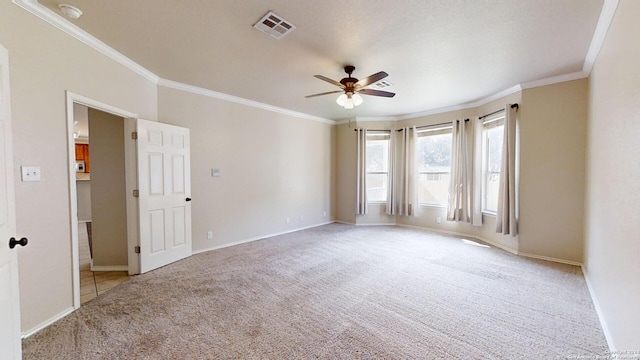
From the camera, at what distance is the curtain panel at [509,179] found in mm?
4055

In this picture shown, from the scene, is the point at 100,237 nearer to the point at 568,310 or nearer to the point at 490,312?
the point at 490,312

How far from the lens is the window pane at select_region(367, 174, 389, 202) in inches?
252

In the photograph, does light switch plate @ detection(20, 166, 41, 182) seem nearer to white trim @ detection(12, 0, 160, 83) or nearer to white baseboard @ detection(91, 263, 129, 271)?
white trim @ detection(12, 0, 160, 83)

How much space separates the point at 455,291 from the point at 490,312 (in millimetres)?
444

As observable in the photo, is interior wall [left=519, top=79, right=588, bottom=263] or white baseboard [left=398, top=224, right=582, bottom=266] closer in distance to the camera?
interior wall [left=519, top=79, right=588, bottom=263]

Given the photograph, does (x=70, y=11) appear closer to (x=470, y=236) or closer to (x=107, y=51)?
(x=107, y=51)

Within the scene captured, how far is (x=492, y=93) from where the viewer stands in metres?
4.43

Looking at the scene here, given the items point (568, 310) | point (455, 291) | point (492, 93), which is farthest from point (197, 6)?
point (492, 93)

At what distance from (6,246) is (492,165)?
6034 millimetres

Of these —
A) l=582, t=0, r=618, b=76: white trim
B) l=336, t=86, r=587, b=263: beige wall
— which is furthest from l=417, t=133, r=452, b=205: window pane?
l=582, t=0, r=618, b=76: white trim

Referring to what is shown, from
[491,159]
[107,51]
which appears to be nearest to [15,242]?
[107,51]

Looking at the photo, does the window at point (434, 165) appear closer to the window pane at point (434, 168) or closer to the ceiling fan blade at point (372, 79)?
the window pane at point (434, 168)

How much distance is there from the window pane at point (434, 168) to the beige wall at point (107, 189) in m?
5.66

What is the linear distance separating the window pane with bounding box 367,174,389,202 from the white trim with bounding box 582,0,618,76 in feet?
13.1
